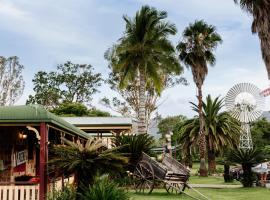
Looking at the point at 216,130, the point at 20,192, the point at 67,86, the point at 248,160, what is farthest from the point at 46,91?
the point at 20,192

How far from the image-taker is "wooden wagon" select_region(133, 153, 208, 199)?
1698 centimetres

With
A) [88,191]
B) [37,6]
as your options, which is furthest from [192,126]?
[88,191]

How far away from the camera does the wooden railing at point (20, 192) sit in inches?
471

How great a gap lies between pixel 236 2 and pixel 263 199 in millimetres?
9747

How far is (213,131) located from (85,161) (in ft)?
95.6

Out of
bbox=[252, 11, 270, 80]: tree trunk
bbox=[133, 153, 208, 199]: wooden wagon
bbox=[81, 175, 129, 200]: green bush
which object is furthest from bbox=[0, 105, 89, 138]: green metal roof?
bbox=[252, 11, 270, 80]: tree trunk

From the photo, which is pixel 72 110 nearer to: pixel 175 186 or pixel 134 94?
pixel 134 94

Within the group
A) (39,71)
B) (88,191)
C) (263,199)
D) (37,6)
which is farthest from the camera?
(39,71)

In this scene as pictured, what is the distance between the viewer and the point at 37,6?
2703 centimetres

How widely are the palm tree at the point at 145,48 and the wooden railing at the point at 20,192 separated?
1478 centimetres

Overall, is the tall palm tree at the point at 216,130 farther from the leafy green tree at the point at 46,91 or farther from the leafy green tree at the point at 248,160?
the leafy green tree at the point at 46,91

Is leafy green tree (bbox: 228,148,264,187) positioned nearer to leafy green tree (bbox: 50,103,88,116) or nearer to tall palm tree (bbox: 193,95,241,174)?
tall palm tree (bbox: 193,95,241,174)

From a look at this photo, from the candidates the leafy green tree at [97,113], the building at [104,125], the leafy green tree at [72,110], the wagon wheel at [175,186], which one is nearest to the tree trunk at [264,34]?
the wagon wheel at [175,186]

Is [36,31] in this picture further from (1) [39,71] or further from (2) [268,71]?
(1) [39,71]
